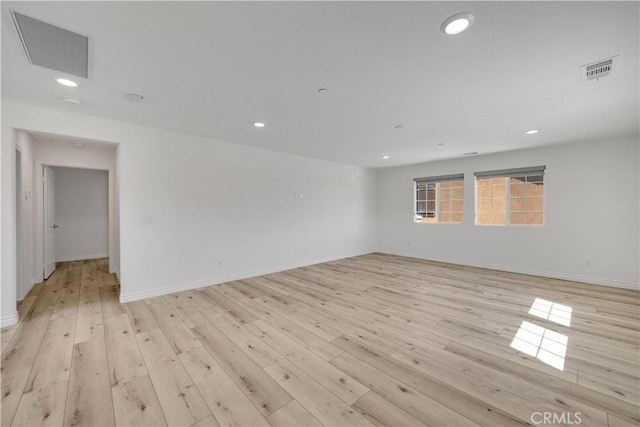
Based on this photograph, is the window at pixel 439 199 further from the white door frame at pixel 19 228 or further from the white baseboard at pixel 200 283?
the white door frame at pixel 19 228

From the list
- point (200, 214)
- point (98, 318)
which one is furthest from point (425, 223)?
point (98, 318)

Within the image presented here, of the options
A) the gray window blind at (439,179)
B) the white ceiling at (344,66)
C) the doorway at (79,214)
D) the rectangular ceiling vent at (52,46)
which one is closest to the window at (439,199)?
the gray window blind at (439,179)

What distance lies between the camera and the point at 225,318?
2973 mm

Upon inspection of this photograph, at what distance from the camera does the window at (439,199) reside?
242 inches

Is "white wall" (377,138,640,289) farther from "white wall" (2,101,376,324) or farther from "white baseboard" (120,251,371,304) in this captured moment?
"white baseboard" (120,251,371,304)

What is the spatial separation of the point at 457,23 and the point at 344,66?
0.84m

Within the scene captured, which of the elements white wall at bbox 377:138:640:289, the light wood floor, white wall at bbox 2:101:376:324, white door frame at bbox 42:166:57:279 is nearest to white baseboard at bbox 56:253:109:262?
white door frame at bbox 42:166:57:279

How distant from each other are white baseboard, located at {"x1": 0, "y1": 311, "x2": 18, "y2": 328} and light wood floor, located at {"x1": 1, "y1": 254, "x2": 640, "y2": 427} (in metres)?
0.14

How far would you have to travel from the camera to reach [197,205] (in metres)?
4.16

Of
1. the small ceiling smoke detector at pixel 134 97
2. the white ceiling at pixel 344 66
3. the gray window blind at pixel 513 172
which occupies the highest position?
the small ceiling smoke detector at pixel 134 97

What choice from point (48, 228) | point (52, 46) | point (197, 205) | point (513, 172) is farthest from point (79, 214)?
point (513, 172)

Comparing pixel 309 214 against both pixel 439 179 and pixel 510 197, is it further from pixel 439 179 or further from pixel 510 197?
pixel 510 197

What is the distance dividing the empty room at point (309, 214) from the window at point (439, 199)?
0.31 metres

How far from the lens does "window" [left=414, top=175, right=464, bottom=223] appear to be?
6.14 meters
